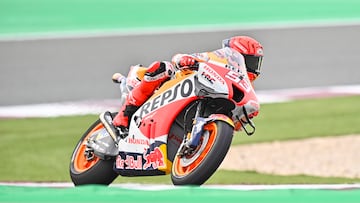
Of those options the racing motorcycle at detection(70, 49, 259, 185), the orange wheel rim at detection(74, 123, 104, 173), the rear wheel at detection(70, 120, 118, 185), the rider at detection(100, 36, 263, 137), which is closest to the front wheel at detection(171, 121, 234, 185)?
the racing motorcycle at detection(70, 49, 259, 185)

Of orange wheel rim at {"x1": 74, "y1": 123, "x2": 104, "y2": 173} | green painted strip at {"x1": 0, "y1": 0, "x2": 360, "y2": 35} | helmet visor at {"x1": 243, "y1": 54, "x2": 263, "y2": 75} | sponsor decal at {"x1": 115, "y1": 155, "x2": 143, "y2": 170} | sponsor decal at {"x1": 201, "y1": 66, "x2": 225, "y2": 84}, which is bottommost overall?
green painted strip at {"x1": 0, "y1": 0, "x2": 360, "y2": 35}

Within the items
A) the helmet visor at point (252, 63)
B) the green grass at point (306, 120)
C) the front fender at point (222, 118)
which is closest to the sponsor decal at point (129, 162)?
the front fender at point (222, 118)

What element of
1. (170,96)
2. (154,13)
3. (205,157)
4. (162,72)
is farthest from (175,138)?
(154,13)

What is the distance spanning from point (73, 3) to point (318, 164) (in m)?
11.3

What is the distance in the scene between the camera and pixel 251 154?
11773mm

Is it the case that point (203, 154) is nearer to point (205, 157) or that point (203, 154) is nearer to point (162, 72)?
point (205, 157)

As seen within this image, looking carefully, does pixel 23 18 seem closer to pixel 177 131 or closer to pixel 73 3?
pixel 73 3

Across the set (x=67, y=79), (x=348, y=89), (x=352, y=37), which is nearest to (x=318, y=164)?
(x=348, y=89)

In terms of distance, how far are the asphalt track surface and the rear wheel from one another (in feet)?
17.3

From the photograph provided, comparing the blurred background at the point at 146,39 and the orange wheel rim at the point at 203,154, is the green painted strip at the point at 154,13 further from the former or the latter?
the orange wheel rim at the point at 203,154

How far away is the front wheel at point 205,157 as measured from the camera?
7.99m

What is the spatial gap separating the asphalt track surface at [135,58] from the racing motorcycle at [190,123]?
6.20 metres

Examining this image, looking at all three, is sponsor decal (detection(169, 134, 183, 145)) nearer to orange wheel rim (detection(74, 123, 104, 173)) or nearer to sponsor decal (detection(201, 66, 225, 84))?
sponsor decal (detection(201, 66, 225, 84))

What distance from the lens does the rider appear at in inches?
336
